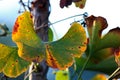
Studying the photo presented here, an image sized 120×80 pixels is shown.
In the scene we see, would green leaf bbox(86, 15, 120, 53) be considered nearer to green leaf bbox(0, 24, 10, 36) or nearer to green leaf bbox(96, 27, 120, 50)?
green leaf bbox(96, 27, 120, 50)

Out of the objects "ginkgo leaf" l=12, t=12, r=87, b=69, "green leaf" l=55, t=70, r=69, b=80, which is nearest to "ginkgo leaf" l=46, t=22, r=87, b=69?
"ginkgo leaf" l=12, t=12, r=87, b=69

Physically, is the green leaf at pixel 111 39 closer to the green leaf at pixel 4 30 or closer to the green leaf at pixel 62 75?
the green leaf at pixel 62 75

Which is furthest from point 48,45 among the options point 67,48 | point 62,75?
point 62,75

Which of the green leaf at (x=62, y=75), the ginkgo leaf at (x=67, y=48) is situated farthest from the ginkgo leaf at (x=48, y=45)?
the green leaf at (x=62, y=75)

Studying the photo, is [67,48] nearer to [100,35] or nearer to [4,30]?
[100,35]

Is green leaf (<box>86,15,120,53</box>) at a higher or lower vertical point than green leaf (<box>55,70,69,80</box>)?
higher
